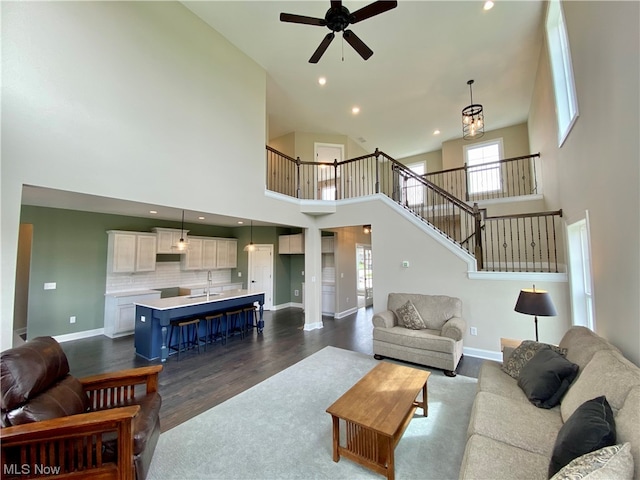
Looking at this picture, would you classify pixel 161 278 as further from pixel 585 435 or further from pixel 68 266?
pixel 585 435

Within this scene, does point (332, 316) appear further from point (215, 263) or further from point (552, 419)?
point (552, 419)

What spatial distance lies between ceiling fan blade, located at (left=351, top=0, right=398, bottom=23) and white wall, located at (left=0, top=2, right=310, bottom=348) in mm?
2690

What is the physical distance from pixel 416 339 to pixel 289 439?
2340mm

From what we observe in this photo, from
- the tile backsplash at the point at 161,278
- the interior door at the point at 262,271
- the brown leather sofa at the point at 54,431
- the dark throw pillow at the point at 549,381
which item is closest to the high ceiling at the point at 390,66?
the tile backsplash at the point at 161,278

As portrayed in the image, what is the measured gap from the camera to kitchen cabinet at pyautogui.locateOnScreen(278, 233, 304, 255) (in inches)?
315

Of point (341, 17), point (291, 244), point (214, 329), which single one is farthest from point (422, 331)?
point (291, 244)

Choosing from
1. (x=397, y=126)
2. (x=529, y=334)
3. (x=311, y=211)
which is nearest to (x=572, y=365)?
(x=529, y=334)

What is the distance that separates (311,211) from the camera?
620 centimetres

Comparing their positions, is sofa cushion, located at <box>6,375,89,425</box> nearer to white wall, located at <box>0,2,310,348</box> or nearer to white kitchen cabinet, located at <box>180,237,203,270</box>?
white wall, located at <box>0,2,310,348</box>

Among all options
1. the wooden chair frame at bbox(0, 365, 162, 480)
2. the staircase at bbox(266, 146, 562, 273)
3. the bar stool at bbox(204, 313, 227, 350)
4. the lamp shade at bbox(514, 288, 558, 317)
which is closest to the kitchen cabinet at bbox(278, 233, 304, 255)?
the staircase at bbox(266, 146, 562, 273)

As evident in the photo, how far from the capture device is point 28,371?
1.76m

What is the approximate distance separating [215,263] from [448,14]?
25.5ft

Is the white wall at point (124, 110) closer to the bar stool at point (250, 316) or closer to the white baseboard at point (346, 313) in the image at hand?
the bar stool at point (250, 316)

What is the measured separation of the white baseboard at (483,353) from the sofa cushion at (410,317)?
91 centimetres
